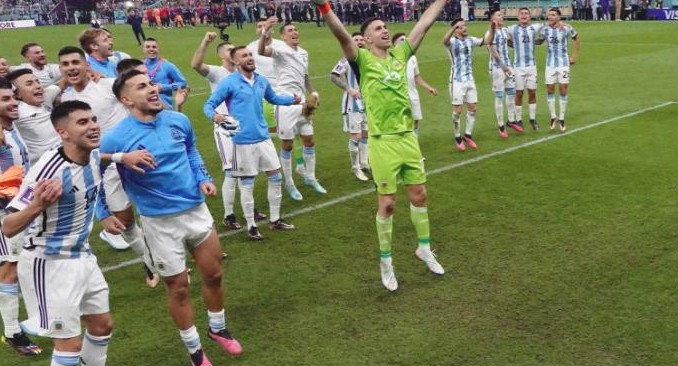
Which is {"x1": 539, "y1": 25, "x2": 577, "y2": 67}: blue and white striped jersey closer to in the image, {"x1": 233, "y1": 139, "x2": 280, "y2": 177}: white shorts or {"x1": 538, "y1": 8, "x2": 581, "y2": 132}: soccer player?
{"x1": 538, "y1": 8, "x2": 581, "y2": 132}: soccer player

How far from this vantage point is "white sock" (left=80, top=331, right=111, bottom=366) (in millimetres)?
5078

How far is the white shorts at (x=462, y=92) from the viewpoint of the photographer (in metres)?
13.2

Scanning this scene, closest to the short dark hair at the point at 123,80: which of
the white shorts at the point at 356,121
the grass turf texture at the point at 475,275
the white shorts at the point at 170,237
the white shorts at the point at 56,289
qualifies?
the white shorts at the point at 170,237

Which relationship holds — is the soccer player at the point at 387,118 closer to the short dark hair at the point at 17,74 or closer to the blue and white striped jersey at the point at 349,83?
the short dark hair at the point at 17,74

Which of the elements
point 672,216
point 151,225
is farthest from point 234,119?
point 672,216

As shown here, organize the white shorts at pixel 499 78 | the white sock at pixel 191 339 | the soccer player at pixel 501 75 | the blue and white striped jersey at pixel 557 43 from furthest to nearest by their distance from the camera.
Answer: the white shorts at pixel 499 78 → the blue and white striped jersey at pixel 557 43 → the soccer player at pixel 501 75 → the white sock at pixel 191 339

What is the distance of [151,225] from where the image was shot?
220 inches

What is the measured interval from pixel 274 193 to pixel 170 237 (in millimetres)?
3544

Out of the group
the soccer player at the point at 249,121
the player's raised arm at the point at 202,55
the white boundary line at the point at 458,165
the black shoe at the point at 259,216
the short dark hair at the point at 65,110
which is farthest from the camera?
the black shoe at the point at 259,216

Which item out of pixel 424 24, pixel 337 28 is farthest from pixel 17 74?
pixel 424 24

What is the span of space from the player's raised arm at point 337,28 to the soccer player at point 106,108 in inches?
120

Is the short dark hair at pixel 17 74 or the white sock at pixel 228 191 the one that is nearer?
the short dark hair at pixel 17 74

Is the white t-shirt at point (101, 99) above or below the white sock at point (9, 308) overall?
above

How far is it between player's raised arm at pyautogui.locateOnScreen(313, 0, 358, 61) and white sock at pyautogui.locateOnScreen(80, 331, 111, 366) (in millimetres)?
3424
